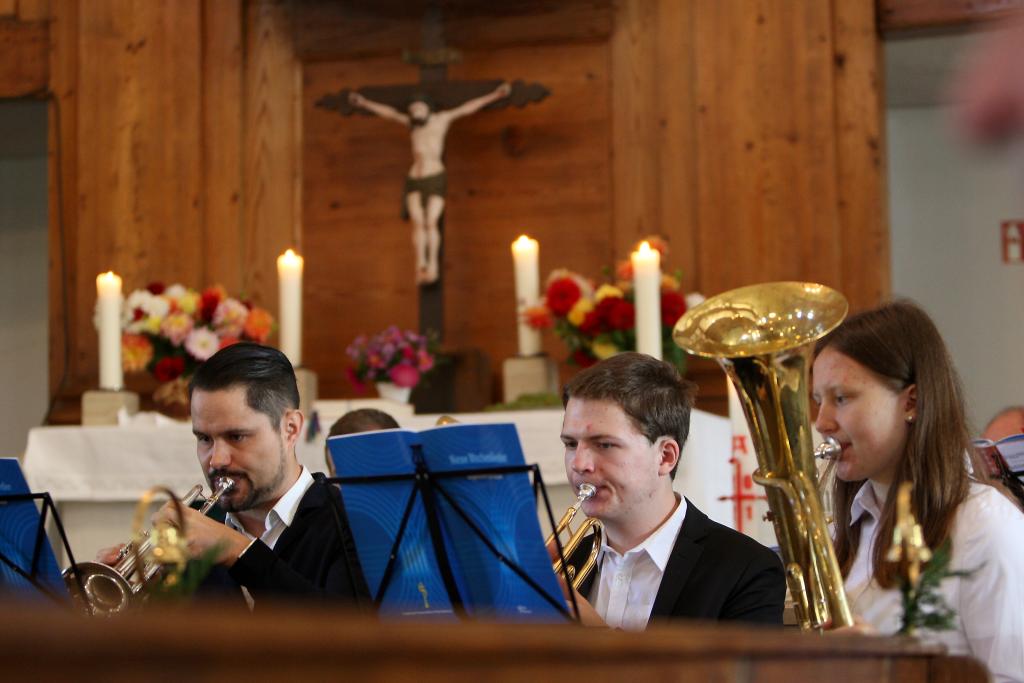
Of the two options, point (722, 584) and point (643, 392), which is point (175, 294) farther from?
point (722, 584)

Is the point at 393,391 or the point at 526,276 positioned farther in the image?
the point at 393,391

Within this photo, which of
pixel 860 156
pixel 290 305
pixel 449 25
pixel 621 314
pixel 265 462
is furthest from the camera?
pixel 449 25

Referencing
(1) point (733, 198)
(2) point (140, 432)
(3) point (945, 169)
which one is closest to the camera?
(2) point (140, 432)

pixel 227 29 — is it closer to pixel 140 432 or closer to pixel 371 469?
pixel 140 432

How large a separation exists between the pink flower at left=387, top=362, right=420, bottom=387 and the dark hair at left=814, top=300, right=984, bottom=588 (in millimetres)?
2419

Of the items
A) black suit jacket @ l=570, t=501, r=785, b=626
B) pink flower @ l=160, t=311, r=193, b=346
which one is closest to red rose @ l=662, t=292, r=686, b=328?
pink flower @ l=160, t=311, r=193, b=346

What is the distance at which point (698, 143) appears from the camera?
213 inches

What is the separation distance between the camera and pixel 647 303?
13.8 ft

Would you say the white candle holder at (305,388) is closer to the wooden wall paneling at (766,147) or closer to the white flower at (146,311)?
the white flower at (146,311)

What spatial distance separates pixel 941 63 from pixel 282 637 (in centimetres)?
599

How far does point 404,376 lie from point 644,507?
2.39m

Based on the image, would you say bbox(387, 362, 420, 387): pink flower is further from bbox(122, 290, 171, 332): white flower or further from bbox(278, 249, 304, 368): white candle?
bbox(122, 290, 171, 332): white flower

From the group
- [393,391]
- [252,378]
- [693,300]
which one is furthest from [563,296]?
[252,378]

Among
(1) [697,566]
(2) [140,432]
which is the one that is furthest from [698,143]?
(1) [697,566]
